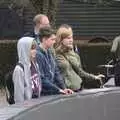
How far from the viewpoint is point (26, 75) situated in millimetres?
5668

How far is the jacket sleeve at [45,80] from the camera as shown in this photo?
5.79m

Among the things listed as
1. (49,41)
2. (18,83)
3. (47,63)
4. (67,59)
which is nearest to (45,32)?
(49,41)

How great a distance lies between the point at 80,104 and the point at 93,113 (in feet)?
0.67

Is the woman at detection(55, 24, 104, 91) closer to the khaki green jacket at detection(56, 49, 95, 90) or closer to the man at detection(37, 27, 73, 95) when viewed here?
the khaki green jacket at detection(56, 49, 95, 90)

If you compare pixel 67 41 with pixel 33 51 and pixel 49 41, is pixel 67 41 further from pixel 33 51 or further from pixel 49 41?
pixel 33 51

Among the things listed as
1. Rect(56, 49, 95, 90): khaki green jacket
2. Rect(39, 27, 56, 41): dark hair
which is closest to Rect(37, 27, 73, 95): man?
Rect(39, 27, 56, 41): dark hair

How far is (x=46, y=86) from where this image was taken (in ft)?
19.2

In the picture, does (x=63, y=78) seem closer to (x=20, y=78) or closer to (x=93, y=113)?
(x=20, y=78)

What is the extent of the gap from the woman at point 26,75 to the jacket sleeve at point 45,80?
3.7 inches

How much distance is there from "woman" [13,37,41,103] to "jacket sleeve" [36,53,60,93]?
0.31ft

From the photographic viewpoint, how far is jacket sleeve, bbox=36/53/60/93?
A: 5791mm

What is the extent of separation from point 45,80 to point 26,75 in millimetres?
287

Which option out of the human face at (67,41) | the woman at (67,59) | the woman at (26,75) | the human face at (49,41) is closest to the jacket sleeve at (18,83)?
the woman at (26,75)

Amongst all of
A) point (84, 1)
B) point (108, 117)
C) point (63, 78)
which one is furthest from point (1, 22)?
point (108, 117)
